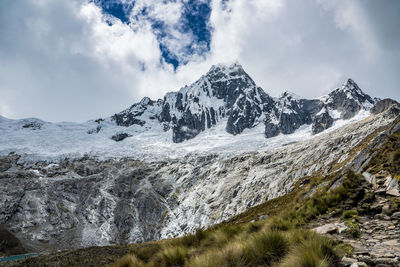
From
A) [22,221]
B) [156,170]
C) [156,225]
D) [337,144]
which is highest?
[337,144]

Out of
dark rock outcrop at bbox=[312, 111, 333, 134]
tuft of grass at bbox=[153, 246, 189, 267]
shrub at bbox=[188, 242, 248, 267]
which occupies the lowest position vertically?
tuft of grass at bbox=[153, 246, 189, 267]

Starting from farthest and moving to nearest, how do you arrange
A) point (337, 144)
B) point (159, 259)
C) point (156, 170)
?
point (156, 170), point (337, 144), point (159, 259)

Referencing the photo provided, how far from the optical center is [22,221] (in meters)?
101

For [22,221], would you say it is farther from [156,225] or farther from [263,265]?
[263,265]

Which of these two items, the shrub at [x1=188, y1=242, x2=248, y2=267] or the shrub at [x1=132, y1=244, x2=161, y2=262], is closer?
the shrub at [x1=188, y1=242, x2=248, y2=267]

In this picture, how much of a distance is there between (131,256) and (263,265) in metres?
4.26

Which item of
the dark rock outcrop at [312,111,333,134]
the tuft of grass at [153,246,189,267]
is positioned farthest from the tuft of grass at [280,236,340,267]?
the dark rock outcrop at [312,111,333,134]

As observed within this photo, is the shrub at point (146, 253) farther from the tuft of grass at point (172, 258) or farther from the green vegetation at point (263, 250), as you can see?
the tuft of grass at point (172, 258)

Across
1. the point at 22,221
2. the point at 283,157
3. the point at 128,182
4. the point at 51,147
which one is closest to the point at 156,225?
the point at 128,182

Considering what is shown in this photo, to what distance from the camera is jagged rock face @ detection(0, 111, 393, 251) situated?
8819 cm

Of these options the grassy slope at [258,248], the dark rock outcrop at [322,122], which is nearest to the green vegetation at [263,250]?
the grassy slope at [258,248]

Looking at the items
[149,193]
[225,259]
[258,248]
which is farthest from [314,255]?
[149,193]

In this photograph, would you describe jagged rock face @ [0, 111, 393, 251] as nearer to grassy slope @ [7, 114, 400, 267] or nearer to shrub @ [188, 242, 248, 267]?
grassy slope @ [7, 114, 400, 267]

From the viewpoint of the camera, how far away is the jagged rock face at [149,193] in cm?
8819
